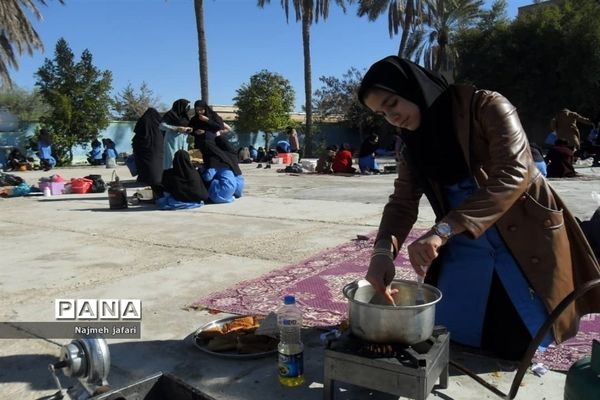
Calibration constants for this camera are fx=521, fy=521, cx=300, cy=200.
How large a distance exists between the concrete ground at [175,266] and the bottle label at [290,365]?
0.08m

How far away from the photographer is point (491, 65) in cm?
2839

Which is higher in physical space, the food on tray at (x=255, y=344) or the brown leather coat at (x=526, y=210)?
the brown leather coat at (x=526, y=210)

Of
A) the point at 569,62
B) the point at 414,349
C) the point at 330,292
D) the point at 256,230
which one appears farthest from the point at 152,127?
the point at 569,62

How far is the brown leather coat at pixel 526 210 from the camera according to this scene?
7.13ft

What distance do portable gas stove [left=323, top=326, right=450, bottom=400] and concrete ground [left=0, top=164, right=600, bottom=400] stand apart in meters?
0.36

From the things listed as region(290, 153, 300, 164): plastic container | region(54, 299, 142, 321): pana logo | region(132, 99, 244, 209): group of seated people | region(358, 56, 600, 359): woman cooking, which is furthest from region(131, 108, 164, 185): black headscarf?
region(290, 153, 300, 164): plastic container

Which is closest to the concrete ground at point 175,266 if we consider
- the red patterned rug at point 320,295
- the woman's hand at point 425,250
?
the red patterned rug at point 320,295

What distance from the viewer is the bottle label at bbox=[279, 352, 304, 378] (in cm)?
240

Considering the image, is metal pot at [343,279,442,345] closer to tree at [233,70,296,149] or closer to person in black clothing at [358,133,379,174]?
person in black clothing at [358,133,379,174]

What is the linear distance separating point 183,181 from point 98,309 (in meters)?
5.01

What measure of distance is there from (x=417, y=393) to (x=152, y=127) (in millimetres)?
10279

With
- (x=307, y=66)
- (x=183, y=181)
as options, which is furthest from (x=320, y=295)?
(x=307, y=66)

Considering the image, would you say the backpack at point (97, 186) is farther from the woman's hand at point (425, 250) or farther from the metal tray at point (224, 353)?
the woman's hand at point (425, 250)

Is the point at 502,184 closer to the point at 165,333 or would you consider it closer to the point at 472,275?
the point at 472,275
